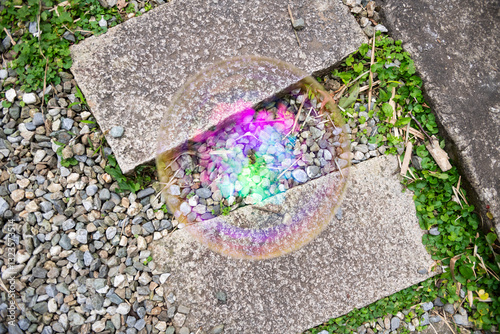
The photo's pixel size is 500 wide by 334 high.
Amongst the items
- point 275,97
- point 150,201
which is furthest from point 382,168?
point 150,201

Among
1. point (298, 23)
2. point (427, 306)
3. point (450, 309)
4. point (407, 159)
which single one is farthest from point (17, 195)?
point (450, 309)

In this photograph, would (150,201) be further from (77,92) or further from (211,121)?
(77,92)

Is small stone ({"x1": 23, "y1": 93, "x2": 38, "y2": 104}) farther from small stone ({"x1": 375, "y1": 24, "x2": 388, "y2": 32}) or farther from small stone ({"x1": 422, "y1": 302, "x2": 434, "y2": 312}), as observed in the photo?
small stone ({"x1": 422, "y1": 302, "x2": 434, "y2": 312})

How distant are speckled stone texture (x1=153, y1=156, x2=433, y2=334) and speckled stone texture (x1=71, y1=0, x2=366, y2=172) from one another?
27.0 inches

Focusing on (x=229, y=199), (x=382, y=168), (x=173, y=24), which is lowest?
(x=229, y=199)

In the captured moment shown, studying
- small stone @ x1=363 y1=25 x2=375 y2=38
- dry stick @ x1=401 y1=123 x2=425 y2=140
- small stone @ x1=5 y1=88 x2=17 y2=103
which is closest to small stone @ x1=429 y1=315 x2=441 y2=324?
dry stick @ x1=401 y1=123 x2=425 y2=140

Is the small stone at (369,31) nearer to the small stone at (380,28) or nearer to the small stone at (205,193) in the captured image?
the small stone at (380,28)

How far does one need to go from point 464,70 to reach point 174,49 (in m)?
1.80

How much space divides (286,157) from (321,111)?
0.38 meters

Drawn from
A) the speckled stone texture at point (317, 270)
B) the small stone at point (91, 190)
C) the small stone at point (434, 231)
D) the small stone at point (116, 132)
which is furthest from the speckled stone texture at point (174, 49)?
the small stone at point (434, 231)

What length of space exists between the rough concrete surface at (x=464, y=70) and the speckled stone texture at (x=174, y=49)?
1.24ft

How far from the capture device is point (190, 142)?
1907 mm

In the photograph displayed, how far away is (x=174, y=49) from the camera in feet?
6.40

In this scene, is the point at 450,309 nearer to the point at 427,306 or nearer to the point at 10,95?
the point at 427,306
